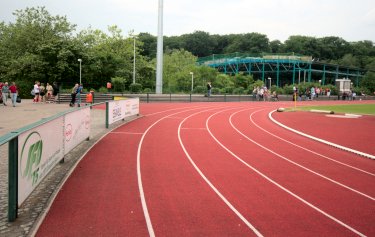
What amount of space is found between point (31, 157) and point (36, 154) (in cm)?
32

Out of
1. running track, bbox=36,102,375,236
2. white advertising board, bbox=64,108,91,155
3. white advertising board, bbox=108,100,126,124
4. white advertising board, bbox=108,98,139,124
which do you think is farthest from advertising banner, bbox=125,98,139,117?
white advertising board, bbox=64,108,91,155

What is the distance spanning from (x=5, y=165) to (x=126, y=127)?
8934mm

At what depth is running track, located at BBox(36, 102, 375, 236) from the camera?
18.9 ft

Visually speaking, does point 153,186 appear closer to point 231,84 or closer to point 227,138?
point 227,138

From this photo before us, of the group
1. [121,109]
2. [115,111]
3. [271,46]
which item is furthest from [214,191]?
[271,46]

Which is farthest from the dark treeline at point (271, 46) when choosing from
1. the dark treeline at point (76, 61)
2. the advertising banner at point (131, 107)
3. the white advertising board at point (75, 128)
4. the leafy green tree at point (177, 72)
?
the white advertising board at point (75, 128)

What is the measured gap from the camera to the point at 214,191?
7.67 m

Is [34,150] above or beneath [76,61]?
beneath

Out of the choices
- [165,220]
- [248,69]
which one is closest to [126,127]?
[165,220]

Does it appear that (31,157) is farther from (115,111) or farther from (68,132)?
(115,111)

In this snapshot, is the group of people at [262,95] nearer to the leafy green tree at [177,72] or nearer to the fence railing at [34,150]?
the leafy green tree at [177,72]

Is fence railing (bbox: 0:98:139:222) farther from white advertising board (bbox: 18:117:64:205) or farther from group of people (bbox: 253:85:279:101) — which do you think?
group of people (bbox: 253:85:279:101)

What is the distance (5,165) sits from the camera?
8992mm

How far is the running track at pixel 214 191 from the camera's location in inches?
227
